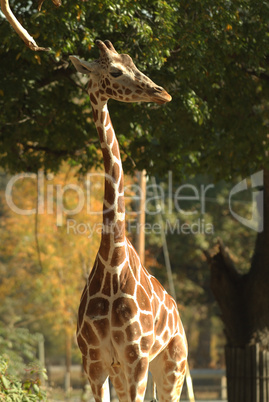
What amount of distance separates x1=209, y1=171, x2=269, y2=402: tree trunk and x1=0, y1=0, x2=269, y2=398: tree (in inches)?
0.7

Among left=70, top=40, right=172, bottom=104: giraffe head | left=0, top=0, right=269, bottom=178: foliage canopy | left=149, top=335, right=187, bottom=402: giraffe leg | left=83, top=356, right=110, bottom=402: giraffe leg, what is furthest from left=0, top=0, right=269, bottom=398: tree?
left=83, top=356, right=110, bottom=402: giraffe leg

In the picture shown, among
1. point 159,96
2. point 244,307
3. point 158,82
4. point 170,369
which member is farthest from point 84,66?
point 244,307

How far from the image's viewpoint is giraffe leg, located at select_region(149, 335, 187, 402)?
616 cm

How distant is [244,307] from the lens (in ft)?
38.8

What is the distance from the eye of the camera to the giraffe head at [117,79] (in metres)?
5.47

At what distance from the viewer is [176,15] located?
862cm

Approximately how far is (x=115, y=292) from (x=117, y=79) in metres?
1.79

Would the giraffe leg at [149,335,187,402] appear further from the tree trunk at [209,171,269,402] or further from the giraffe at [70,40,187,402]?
the tree trunk at [209,171,269,402]

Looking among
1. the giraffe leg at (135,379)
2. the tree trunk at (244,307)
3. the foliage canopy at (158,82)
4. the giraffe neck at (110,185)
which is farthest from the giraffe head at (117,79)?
the tree trunk at (244,307)

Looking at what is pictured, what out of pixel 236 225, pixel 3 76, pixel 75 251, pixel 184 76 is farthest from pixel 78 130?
pixel 236 225

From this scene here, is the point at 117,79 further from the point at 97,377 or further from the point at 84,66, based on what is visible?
the point at 97,377

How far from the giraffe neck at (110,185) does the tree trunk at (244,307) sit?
20.4ft

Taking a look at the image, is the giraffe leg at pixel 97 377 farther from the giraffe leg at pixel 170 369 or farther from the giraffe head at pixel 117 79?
the giraffe head at pixel 117 79

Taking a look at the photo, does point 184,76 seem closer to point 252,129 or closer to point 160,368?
point 252,129
